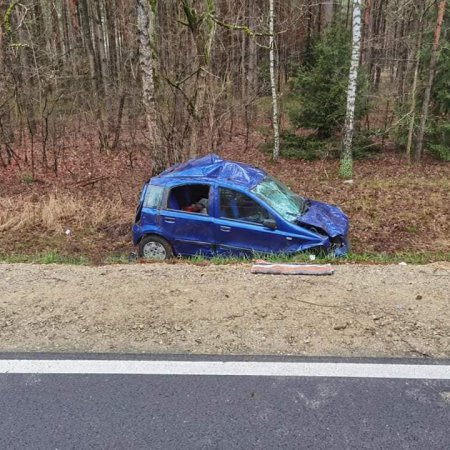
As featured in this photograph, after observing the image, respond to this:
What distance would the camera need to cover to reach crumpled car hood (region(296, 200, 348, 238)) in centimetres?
716

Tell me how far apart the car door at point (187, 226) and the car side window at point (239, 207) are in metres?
0.27

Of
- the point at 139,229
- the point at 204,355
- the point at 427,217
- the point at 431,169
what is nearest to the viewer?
the point at 204,355

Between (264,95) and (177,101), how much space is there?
9506 mm

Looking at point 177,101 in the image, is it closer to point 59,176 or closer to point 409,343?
point 59,176

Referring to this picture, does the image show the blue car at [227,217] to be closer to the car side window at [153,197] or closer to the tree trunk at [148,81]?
the car side window at [153,197]

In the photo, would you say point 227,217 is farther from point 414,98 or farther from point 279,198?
point 414,98

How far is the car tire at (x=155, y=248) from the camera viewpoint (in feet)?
25.7

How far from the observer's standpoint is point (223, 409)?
308cm

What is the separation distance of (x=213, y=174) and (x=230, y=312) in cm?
375

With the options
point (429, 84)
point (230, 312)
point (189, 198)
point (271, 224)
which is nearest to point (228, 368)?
point (230, 312)

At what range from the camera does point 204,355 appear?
147 inches

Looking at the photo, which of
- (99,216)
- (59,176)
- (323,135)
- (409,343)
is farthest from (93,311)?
(323,135)

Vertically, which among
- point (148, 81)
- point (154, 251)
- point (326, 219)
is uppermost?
point (148, 81)

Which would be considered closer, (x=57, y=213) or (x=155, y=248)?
(x=155, y=248)
